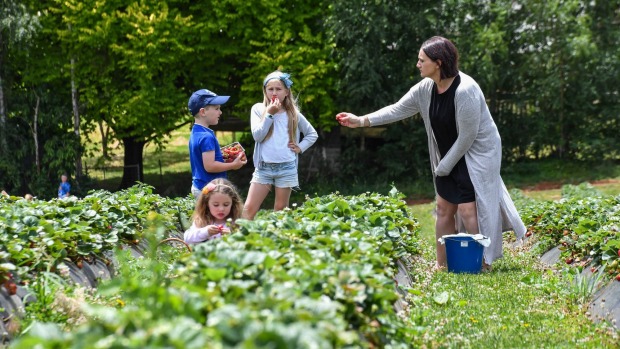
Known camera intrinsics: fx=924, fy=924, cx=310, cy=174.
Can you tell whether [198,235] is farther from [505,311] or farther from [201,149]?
[505,311]

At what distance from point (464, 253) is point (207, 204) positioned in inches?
94.2

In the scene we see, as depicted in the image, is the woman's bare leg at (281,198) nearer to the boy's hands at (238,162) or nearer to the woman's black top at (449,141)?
the boy's hands at (238,162)

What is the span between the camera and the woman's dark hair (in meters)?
7.66

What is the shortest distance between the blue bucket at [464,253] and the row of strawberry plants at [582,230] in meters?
0.74

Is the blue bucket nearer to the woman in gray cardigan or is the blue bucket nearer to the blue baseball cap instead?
the woman in gray cardigan

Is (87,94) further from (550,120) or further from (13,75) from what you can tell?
(550,120)

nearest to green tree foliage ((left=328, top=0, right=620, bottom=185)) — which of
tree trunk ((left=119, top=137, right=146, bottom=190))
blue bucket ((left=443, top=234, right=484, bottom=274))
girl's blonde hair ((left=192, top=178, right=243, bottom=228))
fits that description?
tree trunk ((left=119, top=137, right=146, bottom=190))

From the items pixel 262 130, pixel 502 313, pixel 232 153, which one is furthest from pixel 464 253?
pixel 232 153

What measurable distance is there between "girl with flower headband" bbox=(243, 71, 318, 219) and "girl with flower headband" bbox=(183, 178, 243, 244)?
1.36m

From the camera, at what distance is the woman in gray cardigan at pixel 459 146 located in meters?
7.72

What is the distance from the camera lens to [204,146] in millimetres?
7691

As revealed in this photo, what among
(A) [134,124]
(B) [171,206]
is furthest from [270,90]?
(A) [134,124]

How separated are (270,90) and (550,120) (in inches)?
736

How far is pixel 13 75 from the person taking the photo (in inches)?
936
